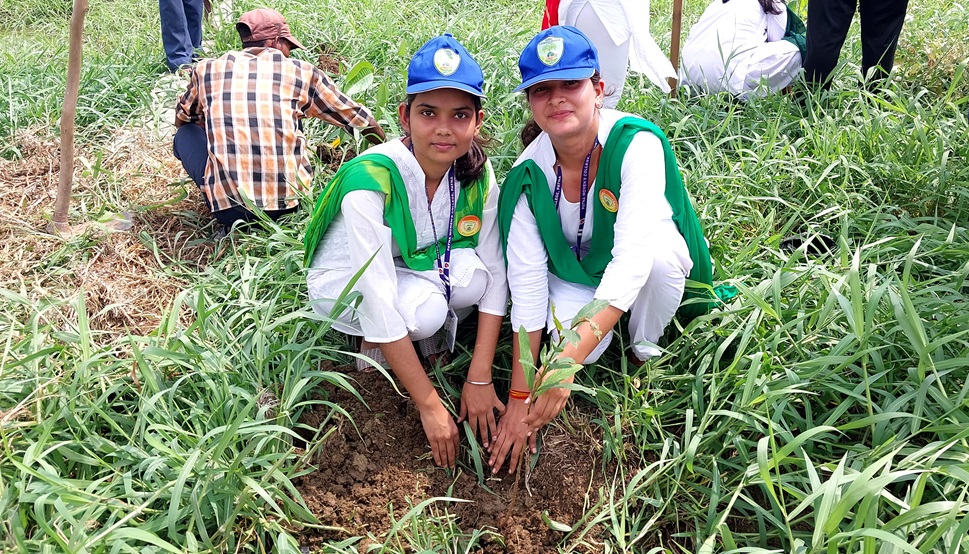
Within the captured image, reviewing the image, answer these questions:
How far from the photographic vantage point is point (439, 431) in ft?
6.12

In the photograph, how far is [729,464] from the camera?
1.79 m

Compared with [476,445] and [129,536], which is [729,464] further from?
[129,536]

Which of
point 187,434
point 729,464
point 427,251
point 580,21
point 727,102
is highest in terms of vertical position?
point 580,21

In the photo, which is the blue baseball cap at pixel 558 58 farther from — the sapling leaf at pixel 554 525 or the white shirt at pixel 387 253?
the sapling leaf at pixel 554 525

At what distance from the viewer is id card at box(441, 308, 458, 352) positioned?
2.15 m

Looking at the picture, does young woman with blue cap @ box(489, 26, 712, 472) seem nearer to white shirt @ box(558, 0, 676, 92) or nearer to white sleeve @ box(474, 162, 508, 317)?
white sleeve @ box(474, 162, 508, 317)

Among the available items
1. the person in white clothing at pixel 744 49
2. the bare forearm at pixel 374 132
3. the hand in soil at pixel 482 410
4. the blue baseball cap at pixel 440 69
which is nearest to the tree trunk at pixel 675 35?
the person in white clothing at pixel 744 49

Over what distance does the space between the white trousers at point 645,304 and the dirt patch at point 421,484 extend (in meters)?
0.25

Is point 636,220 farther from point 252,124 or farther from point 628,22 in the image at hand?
point 252,124

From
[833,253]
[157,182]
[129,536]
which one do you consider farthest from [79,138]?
[833,253]

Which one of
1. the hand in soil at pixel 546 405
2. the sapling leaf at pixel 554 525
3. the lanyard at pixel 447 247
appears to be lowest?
the sapling leaf at pixel 554 525

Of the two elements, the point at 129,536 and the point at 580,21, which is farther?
the point at 580,21

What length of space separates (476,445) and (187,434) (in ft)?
2.35

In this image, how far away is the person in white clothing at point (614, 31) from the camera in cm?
295
